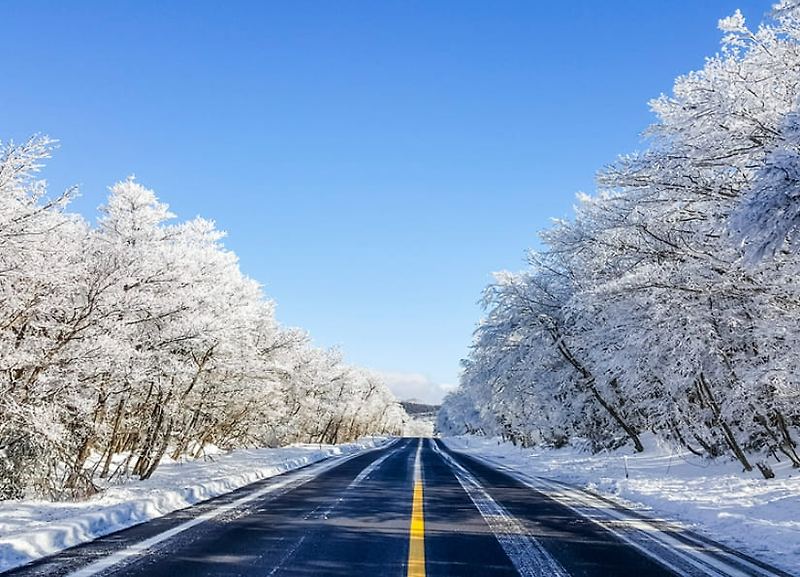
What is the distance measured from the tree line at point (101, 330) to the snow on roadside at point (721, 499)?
1034 centimetres

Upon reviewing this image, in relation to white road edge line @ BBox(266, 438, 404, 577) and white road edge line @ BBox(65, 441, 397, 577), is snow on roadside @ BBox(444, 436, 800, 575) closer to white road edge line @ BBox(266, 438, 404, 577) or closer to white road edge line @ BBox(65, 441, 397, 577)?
white road edge line @ BBox(266, 438, 404, 577)

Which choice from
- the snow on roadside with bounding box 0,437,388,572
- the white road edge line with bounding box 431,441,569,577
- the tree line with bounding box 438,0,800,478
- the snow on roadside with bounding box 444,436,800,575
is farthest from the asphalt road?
the tree line with bounding box 438,0,800,478

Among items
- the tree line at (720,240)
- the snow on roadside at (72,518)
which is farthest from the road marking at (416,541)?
the tree line at (720,240)

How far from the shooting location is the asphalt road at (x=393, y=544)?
5711 millimetres

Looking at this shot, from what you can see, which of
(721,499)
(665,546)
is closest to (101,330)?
(665,546)

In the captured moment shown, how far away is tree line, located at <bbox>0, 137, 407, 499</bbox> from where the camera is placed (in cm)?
976

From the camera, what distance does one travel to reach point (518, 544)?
714cm

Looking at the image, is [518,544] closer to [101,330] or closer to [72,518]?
[72,518]

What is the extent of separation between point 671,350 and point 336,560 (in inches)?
385

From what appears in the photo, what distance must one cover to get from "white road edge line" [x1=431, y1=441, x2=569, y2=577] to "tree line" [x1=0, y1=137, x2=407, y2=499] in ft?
23.9

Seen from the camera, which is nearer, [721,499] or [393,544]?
[393,544]

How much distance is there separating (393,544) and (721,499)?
875 centimetres

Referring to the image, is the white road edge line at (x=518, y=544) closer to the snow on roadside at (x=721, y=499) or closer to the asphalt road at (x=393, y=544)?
the asphalt road at (x=393, y=544)

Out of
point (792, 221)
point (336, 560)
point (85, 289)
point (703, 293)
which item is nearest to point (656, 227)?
point (703, 293)
